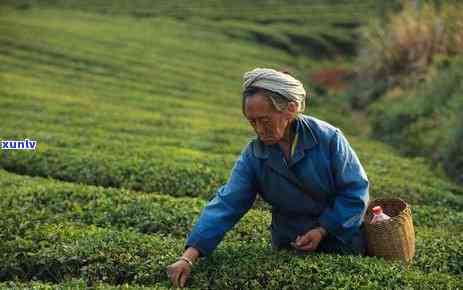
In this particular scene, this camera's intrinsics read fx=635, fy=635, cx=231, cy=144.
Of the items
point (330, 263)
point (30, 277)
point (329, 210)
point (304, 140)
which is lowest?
point (30, 277)

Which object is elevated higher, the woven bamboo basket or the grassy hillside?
the woven bamboo basket

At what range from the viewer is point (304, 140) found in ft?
13.9

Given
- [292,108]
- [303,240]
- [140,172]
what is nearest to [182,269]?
[303,240]

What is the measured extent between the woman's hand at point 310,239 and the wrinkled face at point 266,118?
685mm

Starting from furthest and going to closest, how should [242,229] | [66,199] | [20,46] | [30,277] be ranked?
[20,46], [66,199], [242,229], [30,277]

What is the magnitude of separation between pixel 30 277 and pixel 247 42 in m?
23.6

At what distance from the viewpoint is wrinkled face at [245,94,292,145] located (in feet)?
13.0

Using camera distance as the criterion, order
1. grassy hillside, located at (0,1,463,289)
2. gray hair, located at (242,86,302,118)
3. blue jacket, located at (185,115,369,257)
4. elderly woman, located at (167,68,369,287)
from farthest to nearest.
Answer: grassy hillside, located at (0,1,463,289) → blue jacket, located at (185,115,369,257) → elderly woman, located at (167,68,369,287) → gray hair, located at (242,86,302,118)

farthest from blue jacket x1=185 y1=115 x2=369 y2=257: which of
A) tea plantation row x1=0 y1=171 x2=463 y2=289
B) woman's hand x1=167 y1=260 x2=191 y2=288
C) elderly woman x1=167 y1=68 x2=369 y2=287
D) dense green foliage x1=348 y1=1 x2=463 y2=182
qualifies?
dense green foliage x1=348 y1=1 x2=463 y2=182

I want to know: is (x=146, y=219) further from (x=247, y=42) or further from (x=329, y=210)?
(x=247, y=42)

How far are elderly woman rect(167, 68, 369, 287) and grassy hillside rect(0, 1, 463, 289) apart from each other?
245mm

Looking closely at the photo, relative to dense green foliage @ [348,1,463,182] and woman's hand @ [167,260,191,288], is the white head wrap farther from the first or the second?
dense green foliage @ [348,1,463,182]

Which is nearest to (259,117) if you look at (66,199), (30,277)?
(30,277)

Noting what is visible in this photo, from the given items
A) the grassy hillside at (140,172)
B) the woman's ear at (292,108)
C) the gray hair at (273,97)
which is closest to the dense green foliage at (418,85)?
the grassy hillside at (140,172)
